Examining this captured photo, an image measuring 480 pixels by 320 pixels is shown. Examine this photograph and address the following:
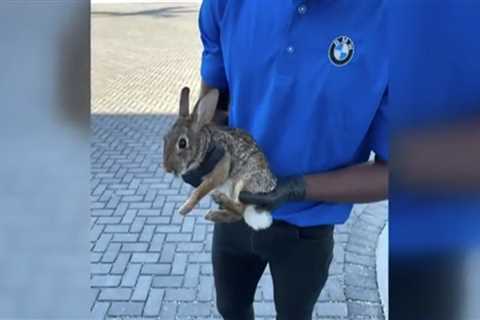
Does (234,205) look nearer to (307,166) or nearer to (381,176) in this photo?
(307,166)

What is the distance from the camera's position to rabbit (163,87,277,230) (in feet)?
4.64

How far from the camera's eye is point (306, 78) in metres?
1.48

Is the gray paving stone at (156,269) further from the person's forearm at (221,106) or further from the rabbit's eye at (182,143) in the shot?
the rabbit's eye at (182,143)

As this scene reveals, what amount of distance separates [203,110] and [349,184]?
1.24 feet

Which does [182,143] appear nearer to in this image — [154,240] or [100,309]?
[100,309]

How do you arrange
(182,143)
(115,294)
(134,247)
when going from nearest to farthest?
(182,143)
(115,294)
(134,247)

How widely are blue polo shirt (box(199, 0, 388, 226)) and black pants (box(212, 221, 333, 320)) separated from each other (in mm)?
125

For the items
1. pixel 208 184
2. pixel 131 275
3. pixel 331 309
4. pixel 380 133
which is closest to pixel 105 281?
pixel 131 275

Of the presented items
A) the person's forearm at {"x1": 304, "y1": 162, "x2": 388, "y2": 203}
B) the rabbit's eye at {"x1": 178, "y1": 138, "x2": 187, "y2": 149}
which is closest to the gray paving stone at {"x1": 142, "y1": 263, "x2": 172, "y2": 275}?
the person's forearm at {"x1": 304, "y1": 162, "x2": 388, "y2": 203}

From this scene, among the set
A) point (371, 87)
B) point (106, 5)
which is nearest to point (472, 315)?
point (371, 87)

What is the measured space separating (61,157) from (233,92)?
29.5 inches

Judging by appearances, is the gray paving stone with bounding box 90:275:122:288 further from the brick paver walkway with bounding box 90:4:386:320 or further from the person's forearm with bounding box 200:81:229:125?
the person's forearm with bounding box 200:81:229:125

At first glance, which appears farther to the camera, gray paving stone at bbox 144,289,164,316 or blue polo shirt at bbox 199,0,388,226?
gray paving stone at bbox 144,289,164,316

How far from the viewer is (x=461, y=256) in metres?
0.77
